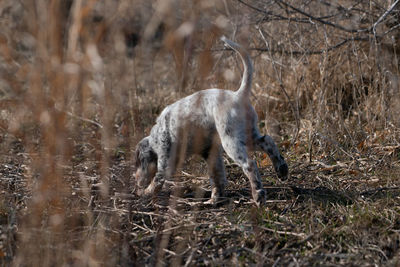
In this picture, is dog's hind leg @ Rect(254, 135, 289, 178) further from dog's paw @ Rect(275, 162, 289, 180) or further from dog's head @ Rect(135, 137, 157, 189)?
dog's head @ Rect(135, 137, 157, 189)

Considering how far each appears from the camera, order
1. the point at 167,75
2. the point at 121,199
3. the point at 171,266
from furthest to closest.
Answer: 1. the point at 167,75
2. the point at 121,199
3. the point at 171,266

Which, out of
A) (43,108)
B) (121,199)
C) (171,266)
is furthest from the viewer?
(121,199)

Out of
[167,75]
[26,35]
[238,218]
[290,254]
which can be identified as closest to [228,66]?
[167,75]

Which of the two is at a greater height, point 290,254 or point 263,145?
point 263,145

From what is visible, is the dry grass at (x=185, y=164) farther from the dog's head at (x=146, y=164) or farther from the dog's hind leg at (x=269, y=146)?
the dog's hind leg at (x=269, y=146)

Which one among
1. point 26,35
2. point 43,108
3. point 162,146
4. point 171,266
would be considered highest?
point 26,35

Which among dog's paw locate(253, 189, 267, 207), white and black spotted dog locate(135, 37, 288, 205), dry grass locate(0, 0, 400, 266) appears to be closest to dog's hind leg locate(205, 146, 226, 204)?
white and black spotted dog locate(135, 37, 288, 205)

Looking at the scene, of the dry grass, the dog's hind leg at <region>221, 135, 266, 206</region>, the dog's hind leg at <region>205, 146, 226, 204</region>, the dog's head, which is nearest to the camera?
the dry grass

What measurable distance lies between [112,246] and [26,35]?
1.33m

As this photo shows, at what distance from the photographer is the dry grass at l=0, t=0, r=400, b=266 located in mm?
2098

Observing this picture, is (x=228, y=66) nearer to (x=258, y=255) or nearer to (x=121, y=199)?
(x=121, y=199)

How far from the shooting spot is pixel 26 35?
212 cm

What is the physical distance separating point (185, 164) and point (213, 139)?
119 cm

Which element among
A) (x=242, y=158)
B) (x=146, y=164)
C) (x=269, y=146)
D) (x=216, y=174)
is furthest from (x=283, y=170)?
(x=146, y=164)
